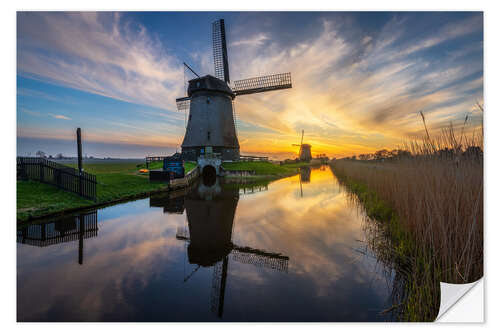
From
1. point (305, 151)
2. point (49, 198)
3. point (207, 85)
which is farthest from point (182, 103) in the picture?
point (305, 151)

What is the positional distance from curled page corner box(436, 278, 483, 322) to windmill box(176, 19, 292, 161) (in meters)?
21.4

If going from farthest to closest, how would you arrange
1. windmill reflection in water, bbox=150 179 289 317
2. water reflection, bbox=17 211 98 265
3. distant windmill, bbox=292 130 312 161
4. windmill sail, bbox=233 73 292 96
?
distant windmill, bbox=292 130 312 161 → windmill sail, bbox=233 73 292 96 → water reflection, bbox=17 211 98 265 → windmill reflection in water, bbox=150 179 289 317

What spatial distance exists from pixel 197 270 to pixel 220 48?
27.6m

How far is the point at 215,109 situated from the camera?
75.8ft

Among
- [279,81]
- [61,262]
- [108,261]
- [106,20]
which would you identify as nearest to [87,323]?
[108,261]

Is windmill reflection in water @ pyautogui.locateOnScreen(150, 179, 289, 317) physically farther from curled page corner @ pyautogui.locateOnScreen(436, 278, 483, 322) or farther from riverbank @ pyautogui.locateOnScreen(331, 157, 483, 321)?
curled page corner @ pyautogui.locateOnScreen(436, 278, 483, 322)

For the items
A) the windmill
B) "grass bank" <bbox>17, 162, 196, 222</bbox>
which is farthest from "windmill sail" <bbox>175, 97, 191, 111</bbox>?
"grass bank" <bbox>17, 162, 196, 222</bbox>

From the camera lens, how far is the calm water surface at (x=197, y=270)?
2.88 m

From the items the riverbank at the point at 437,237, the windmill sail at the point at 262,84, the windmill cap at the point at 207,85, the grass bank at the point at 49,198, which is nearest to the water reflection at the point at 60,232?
the grass bank at the point at 49,198

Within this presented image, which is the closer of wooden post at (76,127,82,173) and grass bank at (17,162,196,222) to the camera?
grass bank at (17,162,196,222)

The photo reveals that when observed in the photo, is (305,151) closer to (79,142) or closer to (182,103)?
(182,103)

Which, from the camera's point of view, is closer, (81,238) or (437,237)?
(437,237)

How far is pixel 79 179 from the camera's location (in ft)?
28.8

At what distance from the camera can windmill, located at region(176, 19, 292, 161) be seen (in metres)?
23.0
